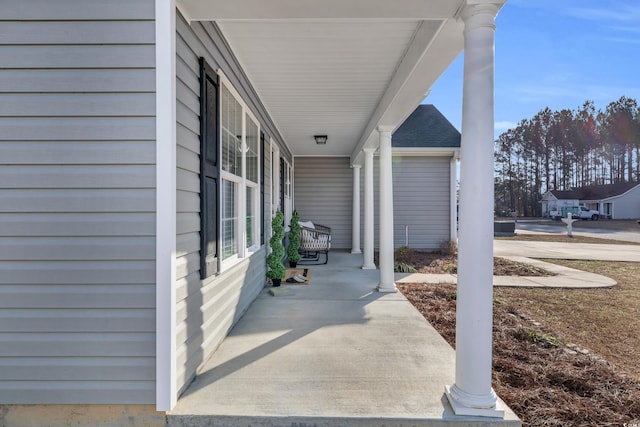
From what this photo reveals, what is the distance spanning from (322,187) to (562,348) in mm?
7347

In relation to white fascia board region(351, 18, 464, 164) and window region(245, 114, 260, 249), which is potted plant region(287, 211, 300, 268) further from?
white fascia board region(351, 18, 464, 164)

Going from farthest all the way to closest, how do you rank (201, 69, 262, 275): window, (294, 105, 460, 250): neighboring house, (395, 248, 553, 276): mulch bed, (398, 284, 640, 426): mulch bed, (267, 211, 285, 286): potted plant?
(294, 105, 460, 250): neighboring house
(395, 248, 553, 276): mulch bed
(267, 211, 285, 286): potted plant
(201, 69, 262, 275): window
(398, 284, 640, 426): mulch bed

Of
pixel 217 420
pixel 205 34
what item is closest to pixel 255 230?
pixel 205 34

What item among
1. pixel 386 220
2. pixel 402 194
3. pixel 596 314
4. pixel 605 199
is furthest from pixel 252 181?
pixel 605 199

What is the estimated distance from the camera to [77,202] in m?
1.97

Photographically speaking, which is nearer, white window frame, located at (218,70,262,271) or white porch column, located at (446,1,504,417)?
white porch column, located at (446,1,504,417)

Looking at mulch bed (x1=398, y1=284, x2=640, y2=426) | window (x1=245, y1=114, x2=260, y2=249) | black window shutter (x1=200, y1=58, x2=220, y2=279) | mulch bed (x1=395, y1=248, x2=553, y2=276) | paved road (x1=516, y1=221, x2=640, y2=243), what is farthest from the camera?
paved road (x1=516, y1=221, x2=640, y2=243)

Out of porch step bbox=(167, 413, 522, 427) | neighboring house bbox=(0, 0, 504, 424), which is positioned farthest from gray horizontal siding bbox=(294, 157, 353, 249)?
porch step bbox=(167, 413, 522, 427)

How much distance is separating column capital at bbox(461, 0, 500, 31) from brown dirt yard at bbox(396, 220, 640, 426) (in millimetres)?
2444

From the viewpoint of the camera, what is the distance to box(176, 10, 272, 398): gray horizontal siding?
6.95ft

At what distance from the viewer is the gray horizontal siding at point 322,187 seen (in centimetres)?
984

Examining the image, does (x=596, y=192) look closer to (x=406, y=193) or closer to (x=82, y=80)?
(x=406, y=193)

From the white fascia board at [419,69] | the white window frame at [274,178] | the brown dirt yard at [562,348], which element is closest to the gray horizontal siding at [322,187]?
the white window frame at [274,178]

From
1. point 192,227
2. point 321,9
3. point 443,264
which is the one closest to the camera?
point 321,9
